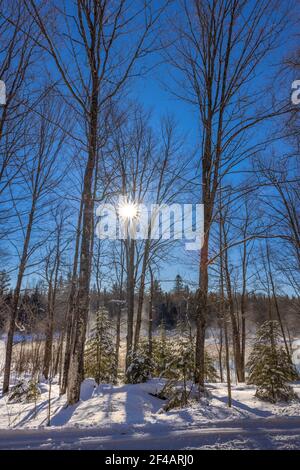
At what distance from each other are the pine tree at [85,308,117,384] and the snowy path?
35.1 feet

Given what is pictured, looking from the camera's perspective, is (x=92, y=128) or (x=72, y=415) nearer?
(x=72, y=415)

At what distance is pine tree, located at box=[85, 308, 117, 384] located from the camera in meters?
13.3

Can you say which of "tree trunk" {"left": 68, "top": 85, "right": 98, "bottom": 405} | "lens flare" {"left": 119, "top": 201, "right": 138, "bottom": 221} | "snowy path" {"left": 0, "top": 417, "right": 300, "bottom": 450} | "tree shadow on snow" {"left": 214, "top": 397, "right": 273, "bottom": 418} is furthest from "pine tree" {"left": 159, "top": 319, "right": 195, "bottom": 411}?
"lens flare" {"left": 119, "top": 201, "right": 138, "bottom": 221}

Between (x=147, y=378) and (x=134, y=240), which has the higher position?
(x=134, y=240)

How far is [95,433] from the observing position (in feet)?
9.75

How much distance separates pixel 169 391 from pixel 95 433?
439cm

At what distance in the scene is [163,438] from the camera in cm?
284

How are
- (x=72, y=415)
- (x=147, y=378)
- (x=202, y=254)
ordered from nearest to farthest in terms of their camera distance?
(x=72, y=415) < (x=202, y=254) < (x=147, y=378)

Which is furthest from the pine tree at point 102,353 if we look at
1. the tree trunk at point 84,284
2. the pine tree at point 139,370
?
the tree trunk at point 84,284

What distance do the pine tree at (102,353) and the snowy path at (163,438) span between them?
35.1 feet
